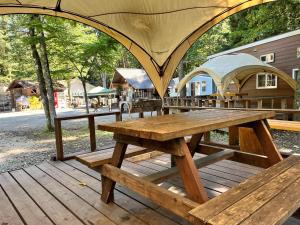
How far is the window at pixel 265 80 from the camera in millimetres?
12125

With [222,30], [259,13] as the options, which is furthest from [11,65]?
[259,13]

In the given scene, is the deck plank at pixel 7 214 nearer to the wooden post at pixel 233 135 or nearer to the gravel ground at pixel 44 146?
the gravel ground at pixel 44 146

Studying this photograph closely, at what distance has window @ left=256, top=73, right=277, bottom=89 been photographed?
12.1 m

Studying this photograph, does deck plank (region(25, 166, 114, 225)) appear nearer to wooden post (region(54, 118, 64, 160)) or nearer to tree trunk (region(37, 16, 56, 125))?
wooden post (region(54, 118, 64, 160))

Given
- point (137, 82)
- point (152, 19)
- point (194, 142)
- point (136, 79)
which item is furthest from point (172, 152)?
point (136, 79)

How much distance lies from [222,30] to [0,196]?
2242 cm

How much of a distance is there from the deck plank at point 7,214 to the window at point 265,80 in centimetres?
1205

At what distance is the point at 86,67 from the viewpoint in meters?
11.2

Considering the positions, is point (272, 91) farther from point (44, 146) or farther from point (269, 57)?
point (44, 146)

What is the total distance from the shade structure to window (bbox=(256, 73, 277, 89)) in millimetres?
8861

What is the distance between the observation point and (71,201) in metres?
2.74

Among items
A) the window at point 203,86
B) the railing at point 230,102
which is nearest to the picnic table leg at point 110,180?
the railing at point 230,102

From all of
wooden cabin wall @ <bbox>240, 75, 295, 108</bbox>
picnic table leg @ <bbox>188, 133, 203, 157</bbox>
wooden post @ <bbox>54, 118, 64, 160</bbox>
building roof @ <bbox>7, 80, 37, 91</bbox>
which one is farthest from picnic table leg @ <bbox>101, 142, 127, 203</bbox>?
building roof @ <bbox>7, 80, 37, 91</bbox>

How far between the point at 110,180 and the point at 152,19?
2862mm
